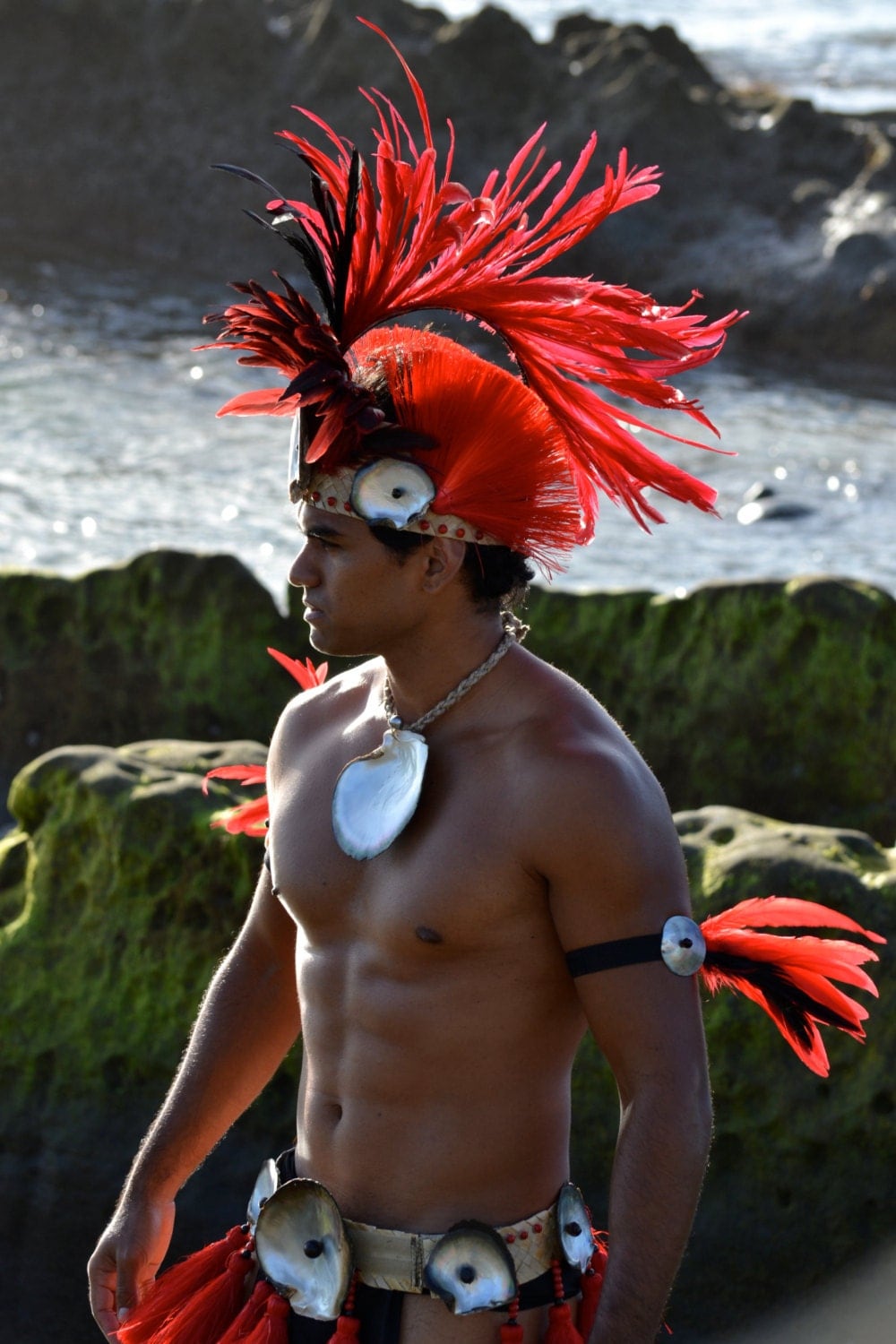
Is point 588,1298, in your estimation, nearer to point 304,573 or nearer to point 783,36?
point 304,573

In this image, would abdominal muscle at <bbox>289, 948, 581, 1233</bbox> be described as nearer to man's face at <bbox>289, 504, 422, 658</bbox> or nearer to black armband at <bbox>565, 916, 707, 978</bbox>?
black armband at <bbox>565, 916, 707, 978</bbox>

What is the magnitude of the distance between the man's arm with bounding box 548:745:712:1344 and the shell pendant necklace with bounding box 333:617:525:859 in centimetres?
23

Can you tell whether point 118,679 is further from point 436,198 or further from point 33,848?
point 436,198

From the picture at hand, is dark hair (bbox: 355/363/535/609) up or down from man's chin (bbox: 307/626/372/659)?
up

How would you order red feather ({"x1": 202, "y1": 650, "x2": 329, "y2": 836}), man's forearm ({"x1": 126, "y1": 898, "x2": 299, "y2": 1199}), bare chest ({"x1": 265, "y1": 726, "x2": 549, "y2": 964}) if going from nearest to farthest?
bare chest ({"x1": 265, "y1": 726, "x2": 549, "y2": 964}) → man's forearm ({"x1": 126, "y1": 898, "x2": 299, "y2": 1199}) → red feather ({"x1": 202, "y1": 650, "x2": 329, "y2": 836})

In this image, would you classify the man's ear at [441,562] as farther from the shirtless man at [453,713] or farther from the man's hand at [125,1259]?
the man's hand at [125,1259]

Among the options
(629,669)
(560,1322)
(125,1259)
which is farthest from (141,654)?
(560,1322)

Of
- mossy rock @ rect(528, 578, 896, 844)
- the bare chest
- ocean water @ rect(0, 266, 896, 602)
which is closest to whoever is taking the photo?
the bare chest

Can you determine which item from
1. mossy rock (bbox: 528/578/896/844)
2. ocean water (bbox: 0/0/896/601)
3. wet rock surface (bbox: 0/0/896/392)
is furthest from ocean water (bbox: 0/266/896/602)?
mossy rock (bbox: 528/578/896/844)

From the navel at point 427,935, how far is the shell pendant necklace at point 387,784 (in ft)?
0.37

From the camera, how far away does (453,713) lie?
228 centimetres

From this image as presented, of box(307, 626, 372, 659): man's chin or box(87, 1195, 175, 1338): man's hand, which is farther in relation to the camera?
box(87, 1195, 175, 1338): man's hand

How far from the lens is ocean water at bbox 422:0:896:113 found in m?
19.9

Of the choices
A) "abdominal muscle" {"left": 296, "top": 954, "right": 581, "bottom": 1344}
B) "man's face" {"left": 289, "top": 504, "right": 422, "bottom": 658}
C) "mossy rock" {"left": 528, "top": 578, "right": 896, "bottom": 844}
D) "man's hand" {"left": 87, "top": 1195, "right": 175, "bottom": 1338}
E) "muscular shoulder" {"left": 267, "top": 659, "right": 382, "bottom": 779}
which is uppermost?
"man's face" {"left": 289, "top": 504, "right": 422, "bottom": 658}
